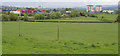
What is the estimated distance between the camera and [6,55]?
3193 mm

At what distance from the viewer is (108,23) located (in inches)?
512

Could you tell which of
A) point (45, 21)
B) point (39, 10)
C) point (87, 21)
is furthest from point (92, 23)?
point (39, 10)

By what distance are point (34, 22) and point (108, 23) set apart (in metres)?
6.33

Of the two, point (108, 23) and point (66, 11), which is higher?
point (66, 11)

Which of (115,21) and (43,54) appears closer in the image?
(43,54)

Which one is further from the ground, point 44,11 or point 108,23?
point 44,11

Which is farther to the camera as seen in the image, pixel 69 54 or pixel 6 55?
pixel 69 54

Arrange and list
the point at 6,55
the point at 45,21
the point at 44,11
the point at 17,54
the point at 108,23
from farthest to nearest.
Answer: the point at 108,23
the point at 45,21
the point at 44,11
the point at 17,54
the point at 6,55

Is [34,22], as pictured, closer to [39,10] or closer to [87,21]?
[39,10]

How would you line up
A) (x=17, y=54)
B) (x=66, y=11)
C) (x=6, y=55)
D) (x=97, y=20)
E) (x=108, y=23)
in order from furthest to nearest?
(x=97, y=20)
(x=108, y=23)
(x=66, y=11)
(x=17, y=54)
(x=6, y=55)

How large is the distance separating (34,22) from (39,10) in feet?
6.03

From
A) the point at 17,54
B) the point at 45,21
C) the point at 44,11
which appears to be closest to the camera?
the point at 17,54

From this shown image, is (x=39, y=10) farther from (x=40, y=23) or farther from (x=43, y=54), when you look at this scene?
(x=43, y=54)

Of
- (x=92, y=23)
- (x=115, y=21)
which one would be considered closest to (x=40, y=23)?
(x=92, y=23)
